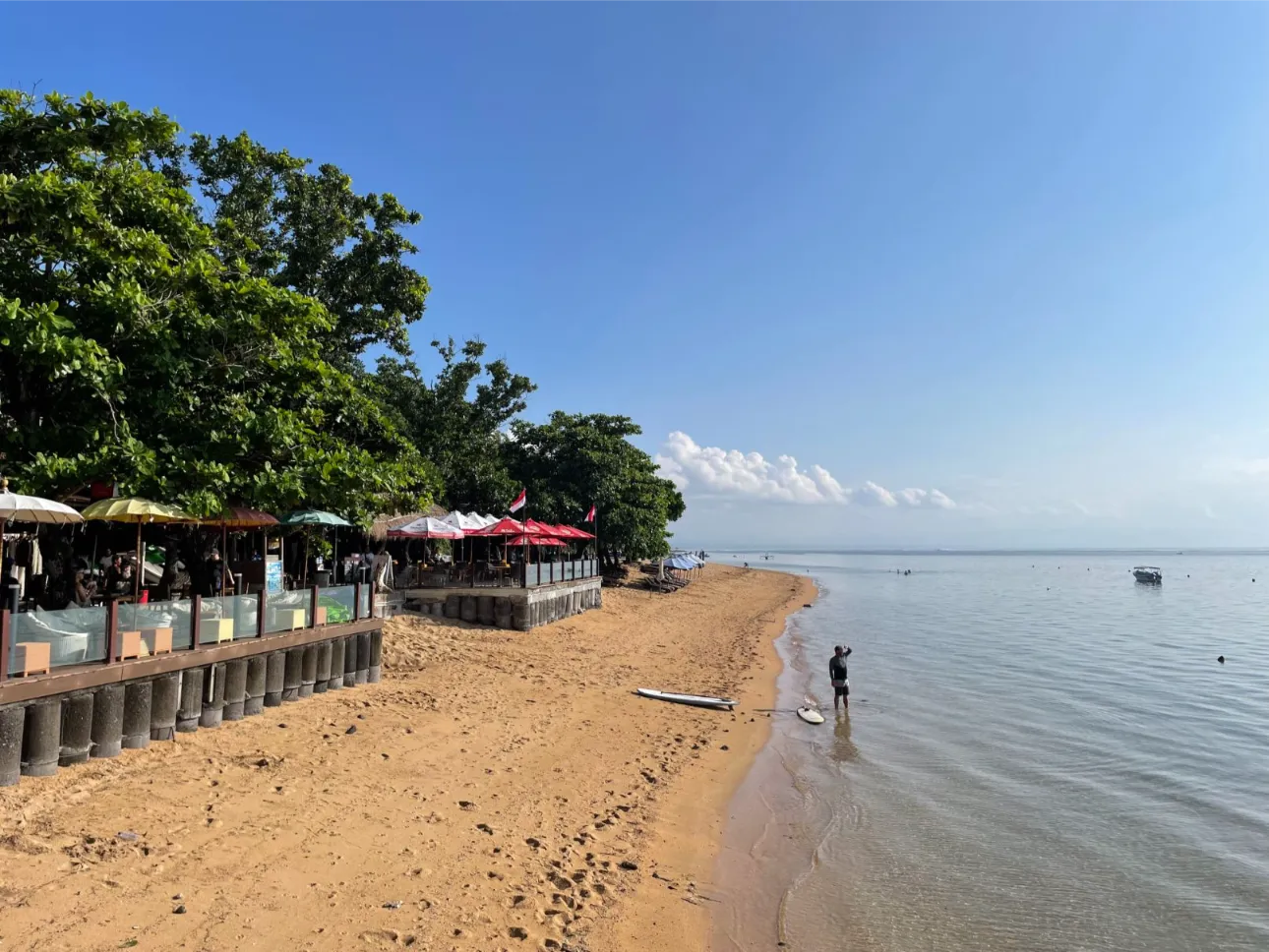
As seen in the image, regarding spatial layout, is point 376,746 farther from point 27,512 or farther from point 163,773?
point 27,512

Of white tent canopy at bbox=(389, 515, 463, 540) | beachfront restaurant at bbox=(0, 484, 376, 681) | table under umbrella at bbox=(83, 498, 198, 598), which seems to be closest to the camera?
beachfront restaurant at bbox=(0, 484, 376, 681)

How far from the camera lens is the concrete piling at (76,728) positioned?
27.8ft

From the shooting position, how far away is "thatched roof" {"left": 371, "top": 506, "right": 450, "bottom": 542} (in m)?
23.3

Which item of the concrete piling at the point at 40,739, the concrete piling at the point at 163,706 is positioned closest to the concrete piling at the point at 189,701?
the concrete piling at the point at 163,706

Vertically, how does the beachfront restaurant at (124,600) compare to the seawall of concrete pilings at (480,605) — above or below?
above

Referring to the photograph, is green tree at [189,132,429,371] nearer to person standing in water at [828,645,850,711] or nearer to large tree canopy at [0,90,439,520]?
large tree canopy at [0,90,439,520]

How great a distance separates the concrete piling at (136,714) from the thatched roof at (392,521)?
12548mm

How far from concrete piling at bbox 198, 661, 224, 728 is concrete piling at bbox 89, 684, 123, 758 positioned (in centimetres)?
149

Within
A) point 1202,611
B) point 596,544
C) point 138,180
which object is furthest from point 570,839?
point 1202,611

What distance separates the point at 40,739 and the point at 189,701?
211 centimetres

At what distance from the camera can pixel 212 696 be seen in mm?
10664

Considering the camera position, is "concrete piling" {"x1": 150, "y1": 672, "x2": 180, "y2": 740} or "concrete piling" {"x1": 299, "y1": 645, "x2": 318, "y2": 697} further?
"concrete piling" {"x1": 299, "y1": 645, "x2": 318, "y2": 697}

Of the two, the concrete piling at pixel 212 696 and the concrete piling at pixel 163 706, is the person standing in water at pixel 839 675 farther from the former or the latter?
the concrete piling at pixel 163 706

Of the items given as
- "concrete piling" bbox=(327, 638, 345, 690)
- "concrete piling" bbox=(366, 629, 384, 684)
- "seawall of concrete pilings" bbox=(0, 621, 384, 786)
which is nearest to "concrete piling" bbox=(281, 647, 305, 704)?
"seawall of concrete pilings" bbox=(0, 621, 384, 786)
